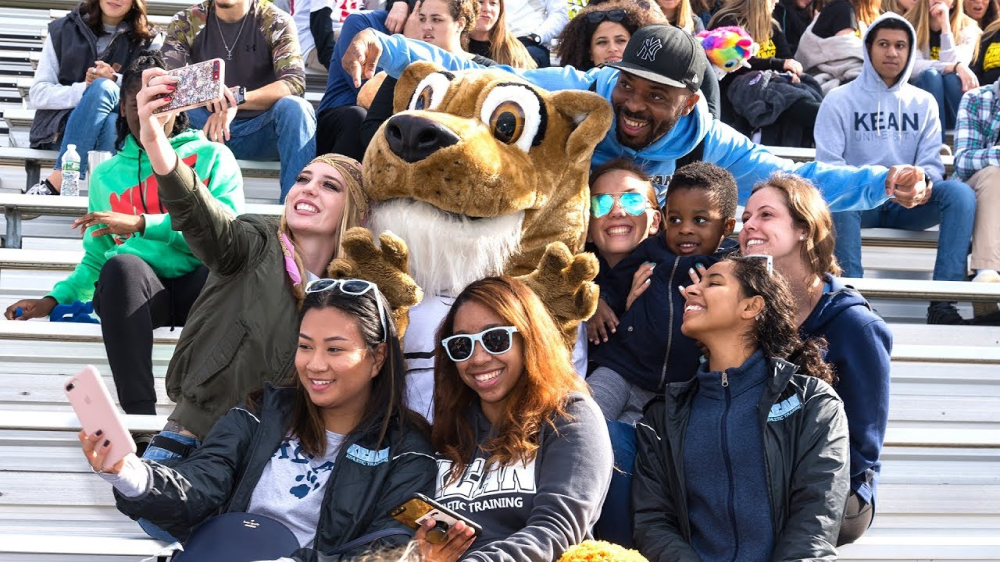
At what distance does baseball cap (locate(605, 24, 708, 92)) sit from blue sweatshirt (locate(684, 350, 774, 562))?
79 cm

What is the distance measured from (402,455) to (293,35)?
8.13ft

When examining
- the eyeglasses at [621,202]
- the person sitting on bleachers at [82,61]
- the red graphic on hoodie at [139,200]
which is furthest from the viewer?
the person sitting on bleachers at [82,61]

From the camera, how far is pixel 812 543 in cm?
228

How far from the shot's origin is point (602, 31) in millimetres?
4105

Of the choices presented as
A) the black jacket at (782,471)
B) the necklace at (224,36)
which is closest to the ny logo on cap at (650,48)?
the black jacket at (782,471)

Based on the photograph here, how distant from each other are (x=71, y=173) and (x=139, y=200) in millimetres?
885

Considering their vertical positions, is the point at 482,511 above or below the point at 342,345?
below

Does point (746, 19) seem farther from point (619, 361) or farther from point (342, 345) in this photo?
point (342, 345)

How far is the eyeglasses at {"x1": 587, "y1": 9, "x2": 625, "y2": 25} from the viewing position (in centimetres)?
412

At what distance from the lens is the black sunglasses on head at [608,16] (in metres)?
4.12

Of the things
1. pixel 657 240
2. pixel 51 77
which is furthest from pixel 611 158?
pixel 51 77

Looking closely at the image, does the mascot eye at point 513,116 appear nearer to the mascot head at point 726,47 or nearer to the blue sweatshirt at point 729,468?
the blue sweatshirt at point 729,468

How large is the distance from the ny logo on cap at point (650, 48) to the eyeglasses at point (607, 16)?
1.20 metres

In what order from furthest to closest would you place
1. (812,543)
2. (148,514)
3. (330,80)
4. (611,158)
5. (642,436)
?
(330,80) < (611,158) < (642,436) < (812,543) < (148,514)
